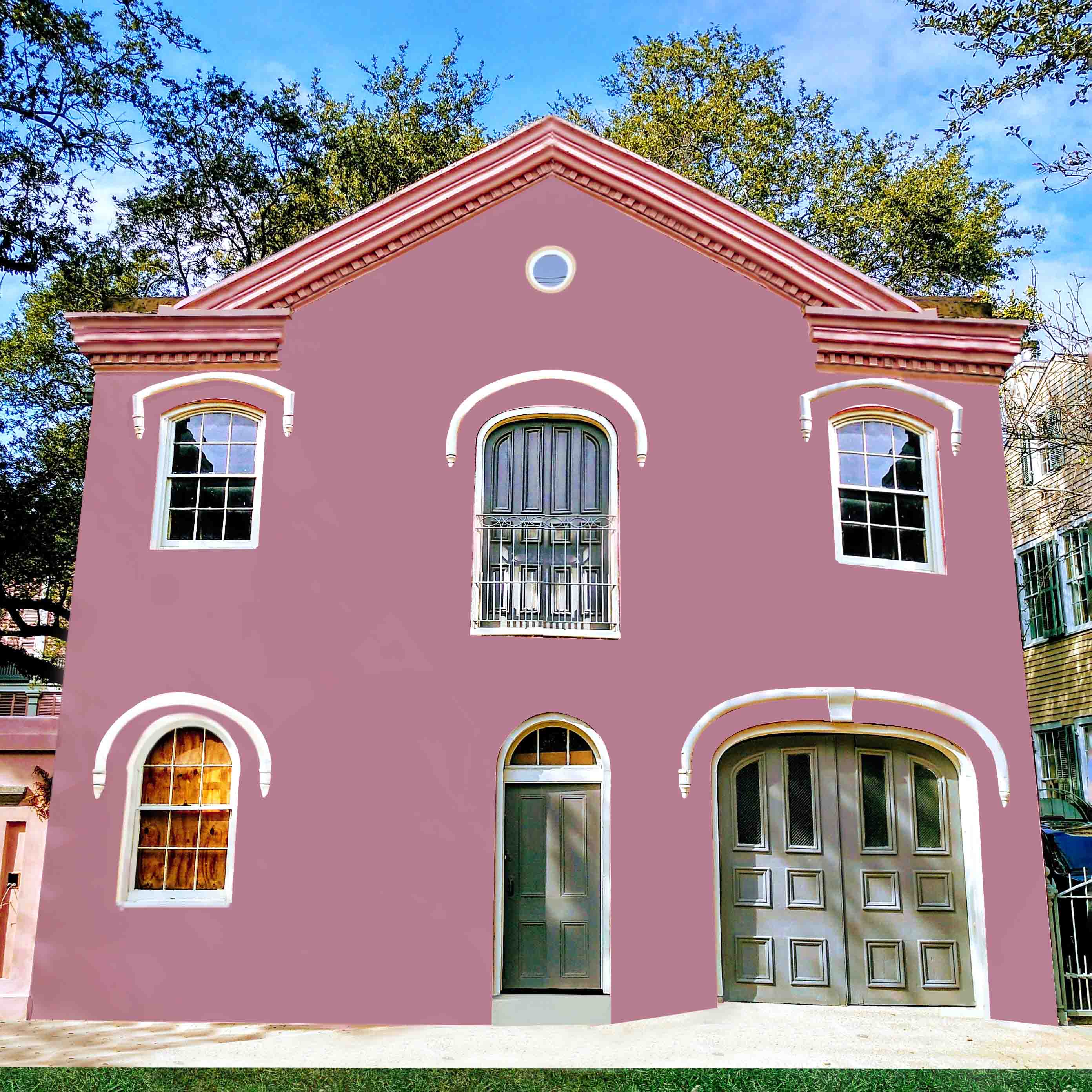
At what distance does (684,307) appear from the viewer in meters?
12.5

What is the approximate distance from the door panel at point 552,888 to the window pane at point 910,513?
4.50m

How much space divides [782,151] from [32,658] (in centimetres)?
1859

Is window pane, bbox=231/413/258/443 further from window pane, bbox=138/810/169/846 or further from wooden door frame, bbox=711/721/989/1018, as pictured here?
wooden door frame, bbox=711/721/989/1018

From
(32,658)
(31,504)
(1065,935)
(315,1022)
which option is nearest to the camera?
(315,1022)

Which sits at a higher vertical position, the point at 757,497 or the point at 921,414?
the point at 921,414

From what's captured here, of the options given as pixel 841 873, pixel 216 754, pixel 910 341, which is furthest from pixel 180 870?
pixel 910 341

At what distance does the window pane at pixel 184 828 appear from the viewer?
36.7 feet

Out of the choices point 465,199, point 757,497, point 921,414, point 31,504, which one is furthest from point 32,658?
point 921,414

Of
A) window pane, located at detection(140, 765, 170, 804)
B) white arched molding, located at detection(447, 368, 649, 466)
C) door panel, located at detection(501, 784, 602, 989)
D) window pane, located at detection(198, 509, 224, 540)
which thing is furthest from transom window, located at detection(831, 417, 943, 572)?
window pane, located at detection(140, 765, 170, 804)

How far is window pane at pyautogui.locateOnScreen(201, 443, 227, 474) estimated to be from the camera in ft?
40.0

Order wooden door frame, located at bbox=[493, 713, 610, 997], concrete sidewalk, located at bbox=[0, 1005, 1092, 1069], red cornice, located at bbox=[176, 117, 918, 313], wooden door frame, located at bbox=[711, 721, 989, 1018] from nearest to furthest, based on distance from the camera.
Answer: concrete sidewalk, located at bbox=[0, 1005, 1092, 1069] → wooden door frame, located at bbox=[493, 713, 610, 997] → wooden door frame, located at bbox=[711, 721, 989, 1018] → red cornice, located at bbox=[176, 117, 918, 313]

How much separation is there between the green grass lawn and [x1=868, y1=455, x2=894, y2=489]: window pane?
5.93 meters

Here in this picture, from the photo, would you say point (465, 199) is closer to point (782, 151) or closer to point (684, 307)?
point (684, 307)

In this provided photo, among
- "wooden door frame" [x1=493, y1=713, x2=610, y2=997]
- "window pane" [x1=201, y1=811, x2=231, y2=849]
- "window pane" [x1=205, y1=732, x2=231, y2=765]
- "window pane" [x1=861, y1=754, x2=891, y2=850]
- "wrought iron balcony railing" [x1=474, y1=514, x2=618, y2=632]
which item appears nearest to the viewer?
"wooden door frame" [x1=493, y1=713, x2=610, y2=997]
